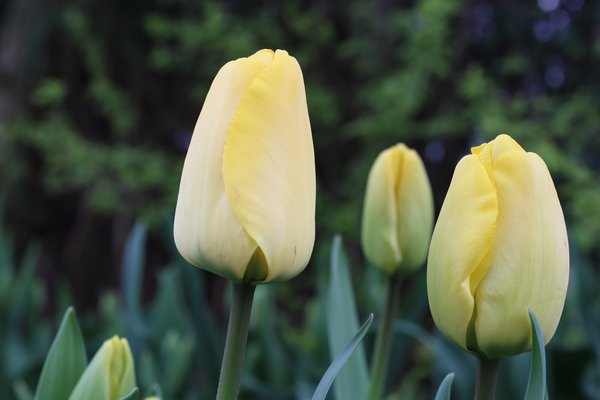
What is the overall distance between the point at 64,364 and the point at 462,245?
0.32 metres

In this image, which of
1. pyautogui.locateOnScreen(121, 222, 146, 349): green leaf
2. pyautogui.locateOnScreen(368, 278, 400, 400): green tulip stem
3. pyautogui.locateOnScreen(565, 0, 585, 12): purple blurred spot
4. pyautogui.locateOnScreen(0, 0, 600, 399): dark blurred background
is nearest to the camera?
pyautogui.locateOnScreen(368, 278, 400, 400): green tulip stem

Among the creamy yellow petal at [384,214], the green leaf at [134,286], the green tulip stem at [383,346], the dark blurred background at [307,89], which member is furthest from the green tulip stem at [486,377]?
the dark blurred background at [307,89]

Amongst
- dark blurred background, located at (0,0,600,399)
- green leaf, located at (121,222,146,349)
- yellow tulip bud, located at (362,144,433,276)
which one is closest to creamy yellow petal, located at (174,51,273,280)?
yellow tulip bud, located at (362,144,433,276)

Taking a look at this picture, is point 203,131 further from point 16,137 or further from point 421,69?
point 16,137

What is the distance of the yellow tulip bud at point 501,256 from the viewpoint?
18.9 inches

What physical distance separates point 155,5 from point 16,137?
31.1 inches

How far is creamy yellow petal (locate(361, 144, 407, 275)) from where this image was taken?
0.84 m

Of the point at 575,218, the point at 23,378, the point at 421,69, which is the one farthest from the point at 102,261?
the point at 23,378

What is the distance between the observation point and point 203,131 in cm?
49

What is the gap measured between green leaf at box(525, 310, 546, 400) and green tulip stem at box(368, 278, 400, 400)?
10.1 inches

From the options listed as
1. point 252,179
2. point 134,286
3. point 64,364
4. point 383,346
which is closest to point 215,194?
point 252,179

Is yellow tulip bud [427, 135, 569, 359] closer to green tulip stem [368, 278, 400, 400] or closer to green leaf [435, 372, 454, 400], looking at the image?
green leaf [435, 372, 454, 400]

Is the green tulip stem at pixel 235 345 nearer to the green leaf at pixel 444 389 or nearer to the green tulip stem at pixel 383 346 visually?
the green leaf at pixel 444 389

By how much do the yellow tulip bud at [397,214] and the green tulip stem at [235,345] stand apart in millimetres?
370
